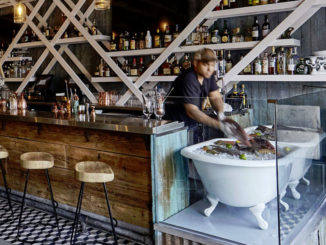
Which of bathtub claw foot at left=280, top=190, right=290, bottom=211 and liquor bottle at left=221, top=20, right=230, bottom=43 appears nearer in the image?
bathtub claw foot at left=280, top=190, right=290, bottom=211

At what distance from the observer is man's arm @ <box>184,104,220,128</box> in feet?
7.18

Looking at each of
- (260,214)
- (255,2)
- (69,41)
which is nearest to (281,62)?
(255,2)

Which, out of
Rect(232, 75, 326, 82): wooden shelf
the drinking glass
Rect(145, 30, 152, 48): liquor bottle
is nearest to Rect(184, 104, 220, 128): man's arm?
the drinking glass

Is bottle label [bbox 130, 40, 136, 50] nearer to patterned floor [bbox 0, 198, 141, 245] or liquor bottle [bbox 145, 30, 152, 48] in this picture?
liquor bottle [bbox 145, 30, 152, 48]

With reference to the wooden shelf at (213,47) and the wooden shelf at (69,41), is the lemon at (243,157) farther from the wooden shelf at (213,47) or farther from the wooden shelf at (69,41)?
the wooden shelf at (69,41)

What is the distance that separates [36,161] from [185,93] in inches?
46.9

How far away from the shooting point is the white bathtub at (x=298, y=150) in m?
1.82

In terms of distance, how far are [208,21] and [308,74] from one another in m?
1.22

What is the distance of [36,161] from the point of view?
272 centimetres

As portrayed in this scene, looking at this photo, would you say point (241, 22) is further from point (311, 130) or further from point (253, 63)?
point (311, 130)

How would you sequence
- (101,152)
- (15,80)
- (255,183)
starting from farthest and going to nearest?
(15,80)
(101,152)
(255,183)

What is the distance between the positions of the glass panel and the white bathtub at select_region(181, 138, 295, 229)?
59 mm

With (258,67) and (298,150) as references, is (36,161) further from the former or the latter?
(258,67)

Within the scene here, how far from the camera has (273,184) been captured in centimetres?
192
